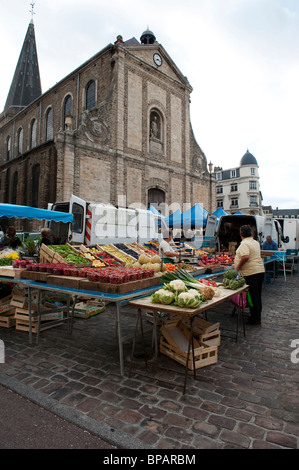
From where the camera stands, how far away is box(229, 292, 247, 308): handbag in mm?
5218

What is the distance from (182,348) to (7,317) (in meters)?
3.81

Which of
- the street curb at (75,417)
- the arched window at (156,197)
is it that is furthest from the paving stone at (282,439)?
the arched window at (156,197)

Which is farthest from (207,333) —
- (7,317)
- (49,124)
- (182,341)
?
(49,124)

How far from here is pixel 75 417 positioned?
107 inches

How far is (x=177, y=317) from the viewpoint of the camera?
4.52 meters

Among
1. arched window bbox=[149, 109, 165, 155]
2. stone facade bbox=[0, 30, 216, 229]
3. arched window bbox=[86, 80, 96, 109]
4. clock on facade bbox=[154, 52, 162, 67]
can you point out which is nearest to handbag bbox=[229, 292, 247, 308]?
stone facade bbox=[0, 30, 216, 229]

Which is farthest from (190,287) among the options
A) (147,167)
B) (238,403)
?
(147,167)

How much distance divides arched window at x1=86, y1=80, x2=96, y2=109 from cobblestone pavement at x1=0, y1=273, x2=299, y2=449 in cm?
2064

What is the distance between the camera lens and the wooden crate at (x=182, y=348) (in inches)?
151

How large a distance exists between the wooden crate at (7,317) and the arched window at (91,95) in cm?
1966

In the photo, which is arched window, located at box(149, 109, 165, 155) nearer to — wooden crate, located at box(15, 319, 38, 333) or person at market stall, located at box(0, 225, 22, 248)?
person at market stall, located at box(0, 225, 22, 248)

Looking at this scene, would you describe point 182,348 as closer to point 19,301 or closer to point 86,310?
point 86,310

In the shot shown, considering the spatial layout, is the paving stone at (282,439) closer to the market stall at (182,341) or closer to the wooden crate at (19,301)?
the market stall at (182,341)
